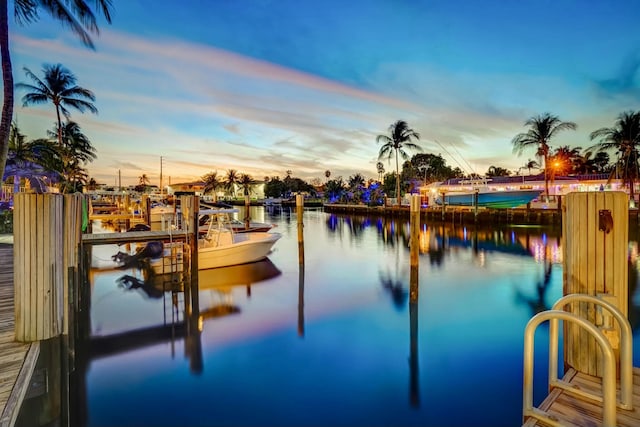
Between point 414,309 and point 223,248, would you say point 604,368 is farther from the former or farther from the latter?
point 223,248

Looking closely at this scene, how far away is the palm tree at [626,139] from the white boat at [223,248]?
37.8 metres

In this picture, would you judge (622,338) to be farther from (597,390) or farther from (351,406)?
(351,406)

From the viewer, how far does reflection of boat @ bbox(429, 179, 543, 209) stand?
130 feet

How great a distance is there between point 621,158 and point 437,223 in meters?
20.6

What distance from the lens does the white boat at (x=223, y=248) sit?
1505 cm

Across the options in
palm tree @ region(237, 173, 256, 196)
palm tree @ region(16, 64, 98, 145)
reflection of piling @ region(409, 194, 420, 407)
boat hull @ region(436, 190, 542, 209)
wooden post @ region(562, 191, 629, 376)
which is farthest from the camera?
palm tree @ region(237, 173, 256, 196)

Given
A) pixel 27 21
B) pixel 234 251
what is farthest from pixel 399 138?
pixel 27 21

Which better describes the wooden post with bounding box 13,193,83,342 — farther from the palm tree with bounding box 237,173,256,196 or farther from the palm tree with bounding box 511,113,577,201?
the palm tree with bounding box 237,173,256,196

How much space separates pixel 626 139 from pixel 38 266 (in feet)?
156

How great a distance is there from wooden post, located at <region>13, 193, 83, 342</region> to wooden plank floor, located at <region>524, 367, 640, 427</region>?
217 inches

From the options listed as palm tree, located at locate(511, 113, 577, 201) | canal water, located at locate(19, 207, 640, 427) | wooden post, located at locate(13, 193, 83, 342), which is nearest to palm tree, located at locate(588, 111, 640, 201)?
palm tree, located at locate(511, 113, 577, 201)

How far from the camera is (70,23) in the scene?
499 inches

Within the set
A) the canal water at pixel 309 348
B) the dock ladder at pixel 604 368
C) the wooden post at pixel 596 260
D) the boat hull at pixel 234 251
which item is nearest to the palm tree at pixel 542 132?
the canal water at pixel 309 348

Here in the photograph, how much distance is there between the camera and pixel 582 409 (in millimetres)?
3309
